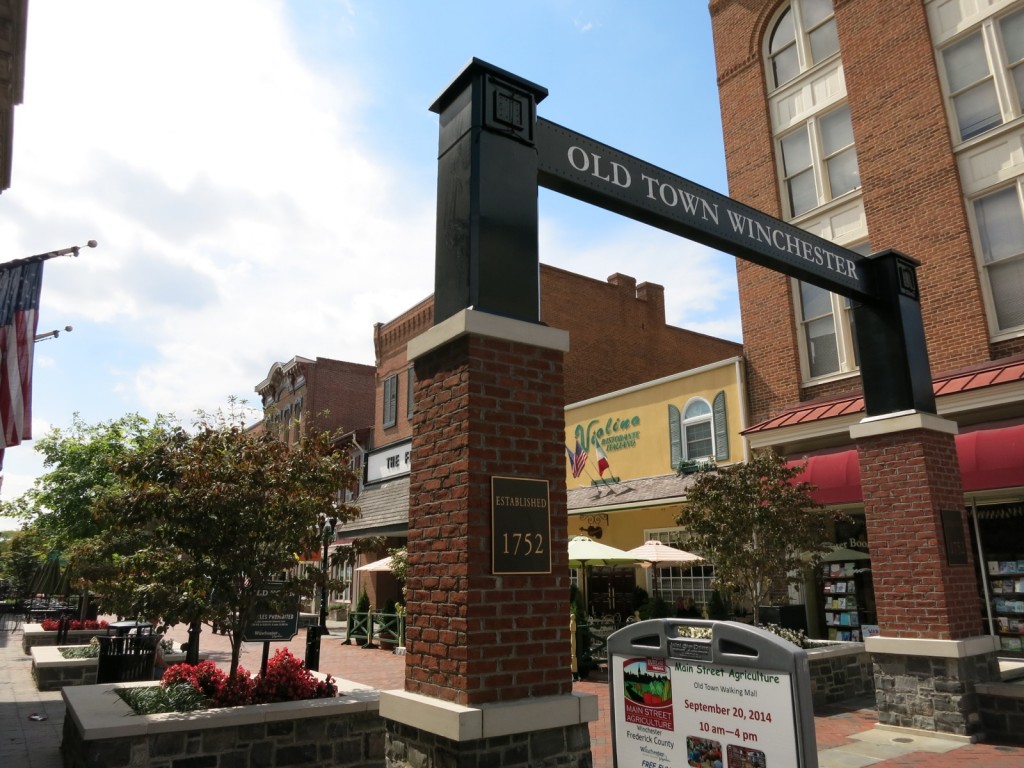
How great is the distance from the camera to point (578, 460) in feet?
72.7

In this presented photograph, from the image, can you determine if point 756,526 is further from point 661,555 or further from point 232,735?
point 232,735

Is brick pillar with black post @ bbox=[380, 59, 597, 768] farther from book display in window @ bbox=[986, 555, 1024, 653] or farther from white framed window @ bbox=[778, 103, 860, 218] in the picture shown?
white framed window @ bbox=[778, 103, 860, 218]

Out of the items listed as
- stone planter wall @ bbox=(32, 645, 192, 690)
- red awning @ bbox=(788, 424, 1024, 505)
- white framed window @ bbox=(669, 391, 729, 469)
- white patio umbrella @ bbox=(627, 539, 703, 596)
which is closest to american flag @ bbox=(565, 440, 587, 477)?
white framed window @ bbox=(669, 391, 729, 469)

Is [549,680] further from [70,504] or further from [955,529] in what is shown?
[70,504]

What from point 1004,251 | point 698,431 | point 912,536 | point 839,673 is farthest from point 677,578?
point 912,536

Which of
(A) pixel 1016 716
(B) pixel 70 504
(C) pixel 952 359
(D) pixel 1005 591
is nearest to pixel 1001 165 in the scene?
(C) pixel 952 359

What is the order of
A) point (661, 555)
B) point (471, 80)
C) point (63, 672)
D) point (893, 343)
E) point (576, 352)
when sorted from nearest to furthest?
1. point (471, 80)
2. point (893, 343)
3. point (63, 672)
4. point (661, 555)
5. point (576, 352)

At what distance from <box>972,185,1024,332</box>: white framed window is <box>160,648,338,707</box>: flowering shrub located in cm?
1310

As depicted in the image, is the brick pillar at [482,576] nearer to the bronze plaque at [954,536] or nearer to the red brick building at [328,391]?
the bronze plaque at [954,536]

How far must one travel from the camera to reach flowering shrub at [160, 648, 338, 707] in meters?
7.64

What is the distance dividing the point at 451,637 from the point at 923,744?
6.40 m

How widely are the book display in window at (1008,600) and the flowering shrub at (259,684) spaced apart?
1156cm

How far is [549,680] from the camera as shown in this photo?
195 inches

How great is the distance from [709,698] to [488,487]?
1.85 metres
